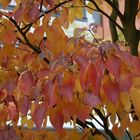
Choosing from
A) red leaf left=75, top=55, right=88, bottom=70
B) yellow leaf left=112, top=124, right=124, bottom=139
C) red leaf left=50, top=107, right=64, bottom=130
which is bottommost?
yellow leaf left=112, top=124, right=124, bottom=139

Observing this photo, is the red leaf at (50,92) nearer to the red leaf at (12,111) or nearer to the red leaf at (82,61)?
the red leaf at (82,61)

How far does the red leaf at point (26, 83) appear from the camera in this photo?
1.16m

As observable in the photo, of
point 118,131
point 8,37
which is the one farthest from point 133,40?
point 8,37

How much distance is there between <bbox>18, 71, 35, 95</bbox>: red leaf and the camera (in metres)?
1.16

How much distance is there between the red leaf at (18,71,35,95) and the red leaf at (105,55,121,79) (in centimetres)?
28

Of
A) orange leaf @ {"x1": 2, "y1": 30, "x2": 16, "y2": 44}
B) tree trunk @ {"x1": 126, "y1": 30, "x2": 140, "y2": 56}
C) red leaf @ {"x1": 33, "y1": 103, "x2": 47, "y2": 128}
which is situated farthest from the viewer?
tree trunk @ {"x1": 126, "y1": 30, "x2": 140, "y2": 56}

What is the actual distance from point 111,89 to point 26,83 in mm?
279

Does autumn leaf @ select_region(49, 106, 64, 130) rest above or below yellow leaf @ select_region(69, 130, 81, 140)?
above

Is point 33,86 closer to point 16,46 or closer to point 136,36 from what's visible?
point 16,46

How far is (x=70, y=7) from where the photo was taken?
191cm

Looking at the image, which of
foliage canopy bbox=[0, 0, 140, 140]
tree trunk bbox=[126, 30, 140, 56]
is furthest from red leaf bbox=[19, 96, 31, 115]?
tree trunk bbox=[126, 30, 140, 56]

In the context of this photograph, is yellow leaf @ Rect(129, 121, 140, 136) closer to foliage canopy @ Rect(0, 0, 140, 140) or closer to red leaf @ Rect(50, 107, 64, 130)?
foliage canopy @ Rect(0, 0, 140, 140)

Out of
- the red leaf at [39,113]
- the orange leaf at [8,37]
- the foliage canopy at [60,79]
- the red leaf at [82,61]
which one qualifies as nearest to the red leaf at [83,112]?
the foliage canopy at [60,79]

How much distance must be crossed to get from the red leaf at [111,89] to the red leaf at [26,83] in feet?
0.83
